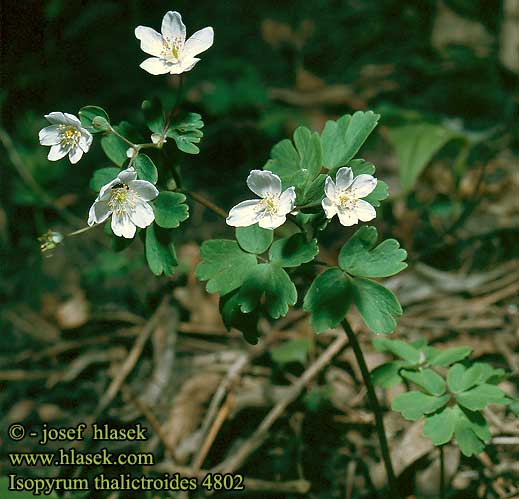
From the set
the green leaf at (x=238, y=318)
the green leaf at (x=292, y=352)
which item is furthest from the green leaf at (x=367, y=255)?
the green leaf at (x=292, y=352)

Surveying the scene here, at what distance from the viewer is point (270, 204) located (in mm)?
1501

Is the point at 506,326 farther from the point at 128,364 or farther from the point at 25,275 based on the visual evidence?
the point at 25,275

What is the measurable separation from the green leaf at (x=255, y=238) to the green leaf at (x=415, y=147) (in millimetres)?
1668

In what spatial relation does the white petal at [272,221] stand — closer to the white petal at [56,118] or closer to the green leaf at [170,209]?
the green leaf at [170,209]

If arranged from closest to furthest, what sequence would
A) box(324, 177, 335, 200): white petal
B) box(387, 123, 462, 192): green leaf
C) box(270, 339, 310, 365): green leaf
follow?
box(324, 177, 335, 200): white petal, box(270, 339, 310, 365): green leaf, box(387, 123, 462, 192): green leaf

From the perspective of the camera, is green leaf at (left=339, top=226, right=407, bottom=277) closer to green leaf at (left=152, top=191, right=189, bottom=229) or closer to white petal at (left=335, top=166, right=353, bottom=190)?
white petal at (left=335, top=166, right=353, bottom=190)

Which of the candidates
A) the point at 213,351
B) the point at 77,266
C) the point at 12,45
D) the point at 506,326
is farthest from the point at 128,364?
the point at 12,45

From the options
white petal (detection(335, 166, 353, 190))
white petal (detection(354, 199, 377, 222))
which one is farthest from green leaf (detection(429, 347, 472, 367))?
white petal (detection(335, 166, 353, 190))

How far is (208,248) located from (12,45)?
118 inches

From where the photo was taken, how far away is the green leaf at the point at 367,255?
148 cm

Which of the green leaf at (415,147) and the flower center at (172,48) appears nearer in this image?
the flower center at (172,48)

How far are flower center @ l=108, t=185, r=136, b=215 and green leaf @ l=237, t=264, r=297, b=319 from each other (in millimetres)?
361

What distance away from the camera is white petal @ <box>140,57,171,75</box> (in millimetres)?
1609

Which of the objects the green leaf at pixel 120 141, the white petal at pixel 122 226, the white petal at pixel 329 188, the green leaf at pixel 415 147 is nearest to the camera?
the white petal at pixel 329 188
